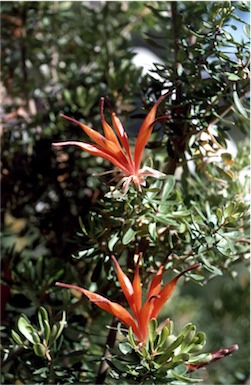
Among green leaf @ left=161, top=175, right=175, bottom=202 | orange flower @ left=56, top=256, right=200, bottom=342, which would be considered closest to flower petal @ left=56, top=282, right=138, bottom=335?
orange flower @ left=56, top=256, right=200, bottom=342

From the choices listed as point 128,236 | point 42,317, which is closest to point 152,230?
point 128,236

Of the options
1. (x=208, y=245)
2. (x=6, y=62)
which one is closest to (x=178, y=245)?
(x=208, y=245)

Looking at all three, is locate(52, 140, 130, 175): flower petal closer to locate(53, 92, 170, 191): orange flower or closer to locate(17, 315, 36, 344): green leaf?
locate(53, 92, 170, 191): orange flower

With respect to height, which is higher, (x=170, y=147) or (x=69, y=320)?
(x=170, y=147)

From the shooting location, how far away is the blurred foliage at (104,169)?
1.78 feet

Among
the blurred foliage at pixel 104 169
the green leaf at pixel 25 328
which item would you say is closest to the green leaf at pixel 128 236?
the blurred foliage at pixel 104 169

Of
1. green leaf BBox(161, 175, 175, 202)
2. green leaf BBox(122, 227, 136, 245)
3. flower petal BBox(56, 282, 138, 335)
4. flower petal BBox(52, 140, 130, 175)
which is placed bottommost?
flower petal BBox(56, 282, 138, 335)

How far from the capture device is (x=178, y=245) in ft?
1.91

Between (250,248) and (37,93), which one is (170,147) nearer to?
(250,248)

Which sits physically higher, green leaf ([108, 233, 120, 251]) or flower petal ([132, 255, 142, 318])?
green leaf ([108, 233, 120, 251])

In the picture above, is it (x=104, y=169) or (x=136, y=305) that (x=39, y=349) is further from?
(x=104, y=169)

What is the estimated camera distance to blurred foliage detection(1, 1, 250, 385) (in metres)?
0.54

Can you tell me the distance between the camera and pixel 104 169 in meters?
0.74

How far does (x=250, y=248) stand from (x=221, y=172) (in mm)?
88
